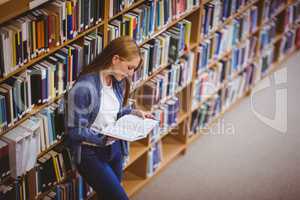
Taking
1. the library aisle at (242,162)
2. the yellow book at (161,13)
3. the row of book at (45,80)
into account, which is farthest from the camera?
the library aisle at (242,162)

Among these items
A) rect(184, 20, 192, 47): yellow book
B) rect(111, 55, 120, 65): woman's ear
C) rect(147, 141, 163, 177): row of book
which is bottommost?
rect(147, 141, 163, 177): row of book

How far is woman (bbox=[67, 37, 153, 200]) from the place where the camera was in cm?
318

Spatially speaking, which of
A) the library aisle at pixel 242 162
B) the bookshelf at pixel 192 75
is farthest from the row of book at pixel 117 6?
the library aisle at pixel 242 162

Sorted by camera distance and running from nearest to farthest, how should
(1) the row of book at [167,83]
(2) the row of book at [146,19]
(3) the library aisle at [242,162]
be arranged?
(2) the row of book at [146,19] → (1) the row of book at [167,83] → (3) the library aisle at [242,162]

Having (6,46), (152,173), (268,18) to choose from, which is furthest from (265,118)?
(6,46)

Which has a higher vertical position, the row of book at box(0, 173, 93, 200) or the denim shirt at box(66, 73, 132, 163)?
the denim shirt at box(66, 73, 132, 163)

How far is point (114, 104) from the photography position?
133 inches

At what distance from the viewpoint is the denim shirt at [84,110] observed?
3150 millimetres

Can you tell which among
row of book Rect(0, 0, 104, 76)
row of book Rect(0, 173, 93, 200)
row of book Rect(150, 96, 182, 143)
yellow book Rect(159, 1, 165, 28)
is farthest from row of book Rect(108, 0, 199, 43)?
row of book Rect(0, 173, 93, 200)

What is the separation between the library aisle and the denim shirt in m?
1.13

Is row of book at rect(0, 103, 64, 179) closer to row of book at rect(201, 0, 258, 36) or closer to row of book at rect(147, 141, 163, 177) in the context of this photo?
row of book at rect(147, 141, 163, 177)

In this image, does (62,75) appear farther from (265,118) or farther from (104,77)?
(265,118)

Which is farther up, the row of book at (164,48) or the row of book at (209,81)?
the row of book at (164,48)

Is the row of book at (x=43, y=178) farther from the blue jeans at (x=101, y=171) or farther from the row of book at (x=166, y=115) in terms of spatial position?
the row of book at (x=166, y=115)
